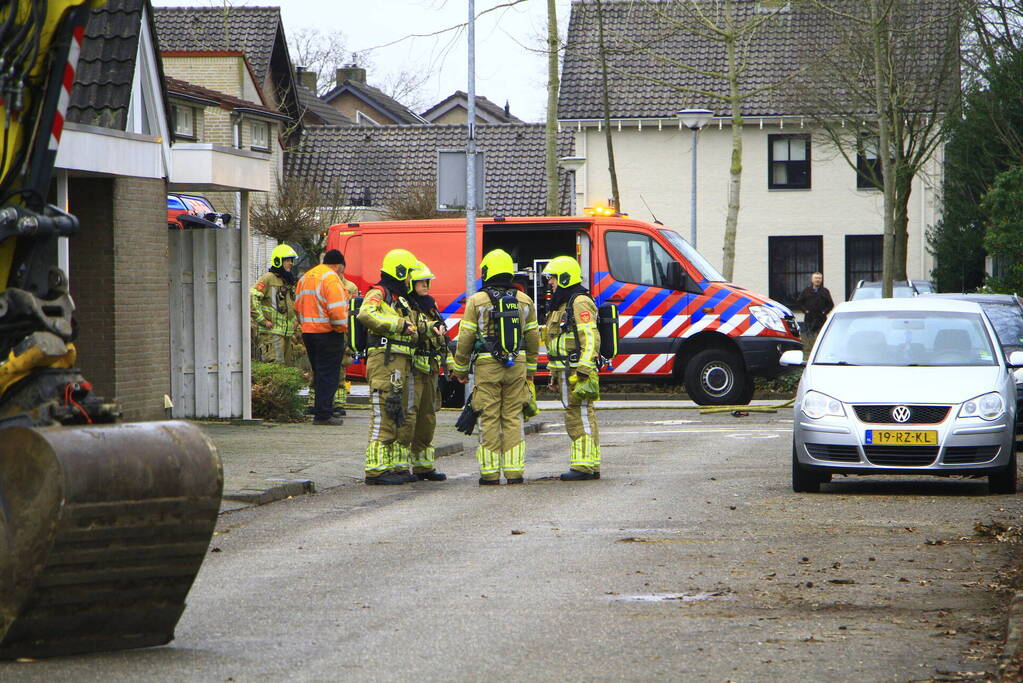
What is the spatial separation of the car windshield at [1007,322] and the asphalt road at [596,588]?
16.8 feet

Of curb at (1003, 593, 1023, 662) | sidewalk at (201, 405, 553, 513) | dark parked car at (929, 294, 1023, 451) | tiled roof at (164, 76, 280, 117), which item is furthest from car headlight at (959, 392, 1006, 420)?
tiled roof at (164, 76, 280, 117)

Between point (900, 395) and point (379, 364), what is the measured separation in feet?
13.6

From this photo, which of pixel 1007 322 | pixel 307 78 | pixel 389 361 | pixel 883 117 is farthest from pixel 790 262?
pixel 307 78

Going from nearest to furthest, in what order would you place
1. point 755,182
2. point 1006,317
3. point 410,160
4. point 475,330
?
1. point 475,330
2. point 1006,317
3. point 755,182
4. point 410,160

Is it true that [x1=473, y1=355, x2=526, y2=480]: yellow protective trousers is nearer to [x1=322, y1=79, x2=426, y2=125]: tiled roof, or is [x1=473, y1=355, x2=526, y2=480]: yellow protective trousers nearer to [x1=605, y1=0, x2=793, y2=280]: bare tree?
[x1=605, y1=0, x2=793, y2=280]: bare tree

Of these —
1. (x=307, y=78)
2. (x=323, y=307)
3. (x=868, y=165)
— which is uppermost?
(x=307, y=78)

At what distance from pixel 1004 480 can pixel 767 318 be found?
9531 millimetres

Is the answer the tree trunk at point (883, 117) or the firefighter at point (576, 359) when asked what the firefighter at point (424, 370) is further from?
the tree trunk at point (883, 117)

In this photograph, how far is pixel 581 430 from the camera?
13562 mm

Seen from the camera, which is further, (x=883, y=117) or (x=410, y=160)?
(x=410, y=160)

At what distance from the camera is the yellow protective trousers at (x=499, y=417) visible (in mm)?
13281

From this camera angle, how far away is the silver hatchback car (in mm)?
12016

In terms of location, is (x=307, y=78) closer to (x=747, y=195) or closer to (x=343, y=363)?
(x=747, y=195)

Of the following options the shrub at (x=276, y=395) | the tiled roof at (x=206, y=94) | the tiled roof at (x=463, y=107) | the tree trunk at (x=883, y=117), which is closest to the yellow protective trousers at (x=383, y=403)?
the shrub at (x=276, y=395)
